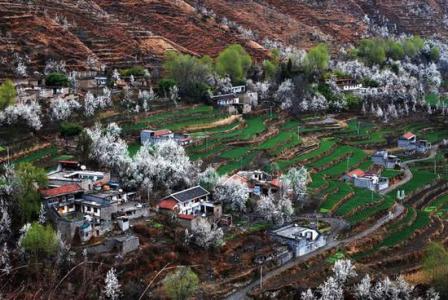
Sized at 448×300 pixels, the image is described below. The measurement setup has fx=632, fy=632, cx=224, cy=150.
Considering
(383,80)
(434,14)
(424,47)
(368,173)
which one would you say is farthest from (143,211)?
(434,14)

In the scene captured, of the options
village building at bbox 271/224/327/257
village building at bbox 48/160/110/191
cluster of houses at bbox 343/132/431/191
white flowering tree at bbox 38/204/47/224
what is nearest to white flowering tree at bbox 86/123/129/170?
village building at bbox 48/160/110/191

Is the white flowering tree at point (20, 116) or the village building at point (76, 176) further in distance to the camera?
the white flowering tree at point (20, 116)

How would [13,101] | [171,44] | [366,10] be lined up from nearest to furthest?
[13,101]
[171,44]
[366,10]

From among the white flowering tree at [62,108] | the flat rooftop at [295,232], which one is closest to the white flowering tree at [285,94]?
the white flowering tree at [62,108]

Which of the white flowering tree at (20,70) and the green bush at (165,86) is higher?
the white flowering tree at (20,70)

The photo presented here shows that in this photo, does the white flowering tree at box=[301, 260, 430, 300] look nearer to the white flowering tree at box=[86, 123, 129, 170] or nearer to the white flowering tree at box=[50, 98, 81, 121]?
the white flowering tree at box=[86, 123, 129, 170]

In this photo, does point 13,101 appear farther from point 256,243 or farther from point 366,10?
point 366,10

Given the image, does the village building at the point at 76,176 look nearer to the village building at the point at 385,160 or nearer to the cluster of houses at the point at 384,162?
the cluster of houses at the point at 384,162
